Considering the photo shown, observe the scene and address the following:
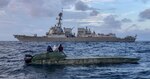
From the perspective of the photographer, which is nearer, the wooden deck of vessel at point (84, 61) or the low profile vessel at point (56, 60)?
the low profile vessel at point (56, 60)

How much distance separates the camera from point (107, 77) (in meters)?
34.0

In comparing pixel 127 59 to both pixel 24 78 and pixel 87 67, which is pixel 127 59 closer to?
pixel 87 67

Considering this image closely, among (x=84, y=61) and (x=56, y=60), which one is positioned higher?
(x=56, y=60)

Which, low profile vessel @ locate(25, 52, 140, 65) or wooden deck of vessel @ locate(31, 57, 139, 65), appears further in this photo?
wooden deck of vessel @ locate(31, 57, 139, 65)

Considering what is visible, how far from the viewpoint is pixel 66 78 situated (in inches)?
1307

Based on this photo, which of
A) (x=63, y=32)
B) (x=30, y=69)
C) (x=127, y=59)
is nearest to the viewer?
(x=30, y=69)

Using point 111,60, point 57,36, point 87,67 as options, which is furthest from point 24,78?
point 57,36

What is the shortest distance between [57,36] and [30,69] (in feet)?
521

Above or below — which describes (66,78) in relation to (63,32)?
below

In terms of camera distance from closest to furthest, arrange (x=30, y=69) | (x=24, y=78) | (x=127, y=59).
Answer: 1. (x=24, y=78)
2. (x=30, y=69)
3. (x=127, y=59)

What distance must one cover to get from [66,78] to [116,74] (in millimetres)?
5642

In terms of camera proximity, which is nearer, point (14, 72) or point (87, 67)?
point (14, 72)

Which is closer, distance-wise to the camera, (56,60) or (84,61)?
(56,60)

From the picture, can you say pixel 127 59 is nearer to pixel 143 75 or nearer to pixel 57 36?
pixel 143 75
